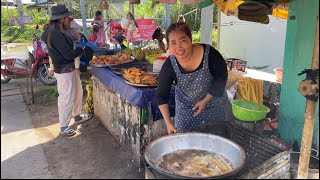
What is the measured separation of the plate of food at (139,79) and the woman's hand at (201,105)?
76 cm

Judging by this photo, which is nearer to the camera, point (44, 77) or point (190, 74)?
point (190, 74)

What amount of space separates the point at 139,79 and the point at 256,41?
5.66 meters

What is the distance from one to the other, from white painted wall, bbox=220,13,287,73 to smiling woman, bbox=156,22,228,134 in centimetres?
551

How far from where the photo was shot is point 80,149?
6.43 feet

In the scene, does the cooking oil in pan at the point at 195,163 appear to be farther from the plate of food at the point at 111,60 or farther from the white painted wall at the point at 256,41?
the white painted wall at the point at 256,41

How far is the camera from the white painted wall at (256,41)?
24.5 ft

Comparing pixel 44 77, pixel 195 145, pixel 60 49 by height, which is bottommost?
pixel 44 77

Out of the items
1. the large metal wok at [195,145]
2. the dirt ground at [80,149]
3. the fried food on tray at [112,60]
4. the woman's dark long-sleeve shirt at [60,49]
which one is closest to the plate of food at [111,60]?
the fried food on tray at [112,60]

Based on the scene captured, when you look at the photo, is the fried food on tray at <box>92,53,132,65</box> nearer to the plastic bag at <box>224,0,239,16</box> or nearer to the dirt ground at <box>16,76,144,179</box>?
the dirt ground at <box>16,76,144,179</box>

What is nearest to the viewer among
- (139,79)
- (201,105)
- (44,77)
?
(201,105)

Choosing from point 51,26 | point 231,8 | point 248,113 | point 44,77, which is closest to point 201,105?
point 248,113

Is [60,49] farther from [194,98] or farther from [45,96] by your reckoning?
[45,96]

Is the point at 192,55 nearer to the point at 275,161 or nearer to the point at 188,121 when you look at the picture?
the point at 188,121

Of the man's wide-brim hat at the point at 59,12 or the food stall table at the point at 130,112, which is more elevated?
the man's wide-brim hat at the point at 59,12
